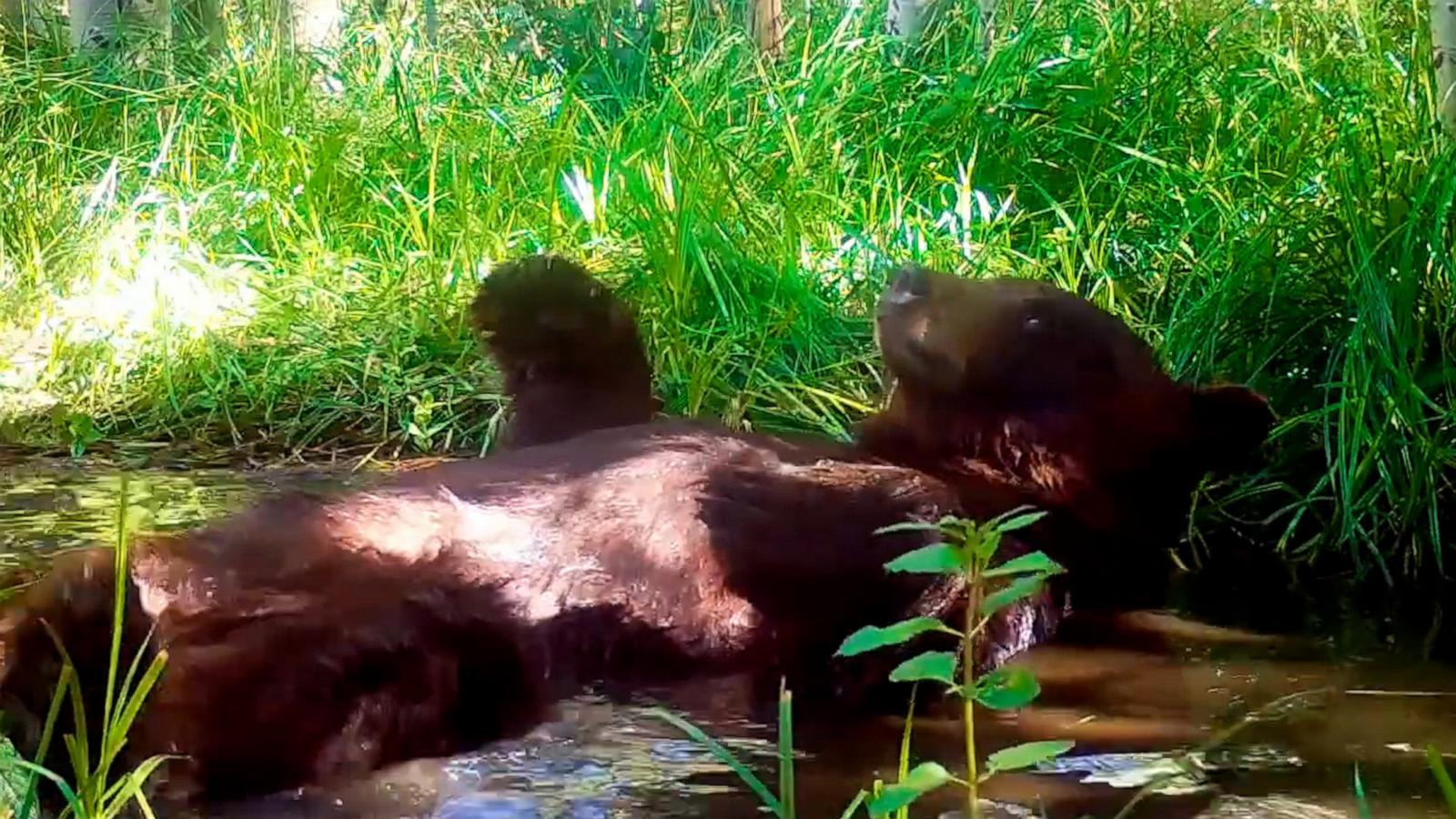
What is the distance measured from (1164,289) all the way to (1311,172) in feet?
1.40

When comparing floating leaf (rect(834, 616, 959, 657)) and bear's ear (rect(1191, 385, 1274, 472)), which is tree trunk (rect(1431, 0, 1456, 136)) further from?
floating leaf (rect(834, 616, 959, 657))

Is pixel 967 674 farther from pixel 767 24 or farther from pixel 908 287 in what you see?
pixel 767 24

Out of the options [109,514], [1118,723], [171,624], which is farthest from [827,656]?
[109,514]

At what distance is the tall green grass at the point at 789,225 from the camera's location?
3.46m

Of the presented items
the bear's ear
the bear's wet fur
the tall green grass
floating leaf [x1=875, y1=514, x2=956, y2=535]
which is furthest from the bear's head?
floating leaf [x1=875, y1=514, x2=956, y2=535]

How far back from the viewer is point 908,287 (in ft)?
11.1

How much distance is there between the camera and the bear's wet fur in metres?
3.26

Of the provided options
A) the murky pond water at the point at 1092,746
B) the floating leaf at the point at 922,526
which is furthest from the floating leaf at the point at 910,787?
the murky pond water at the point at 1092,746

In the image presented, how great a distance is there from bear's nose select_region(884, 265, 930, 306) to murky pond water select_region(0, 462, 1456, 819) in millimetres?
753

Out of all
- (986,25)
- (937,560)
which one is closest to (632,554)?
(937,560)

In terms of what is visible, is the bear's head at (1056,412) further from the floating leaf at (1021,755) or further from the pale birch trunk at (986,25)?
the pale birch trunk at (986,25)

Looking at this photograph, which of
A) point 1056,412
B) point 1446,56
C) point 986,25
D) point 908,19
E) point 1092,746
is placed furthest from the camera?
point 908,19

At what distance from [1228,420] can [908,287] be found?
26.1 inches

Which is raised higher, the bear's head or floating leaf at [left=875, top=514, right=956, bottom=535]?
the bear's head
